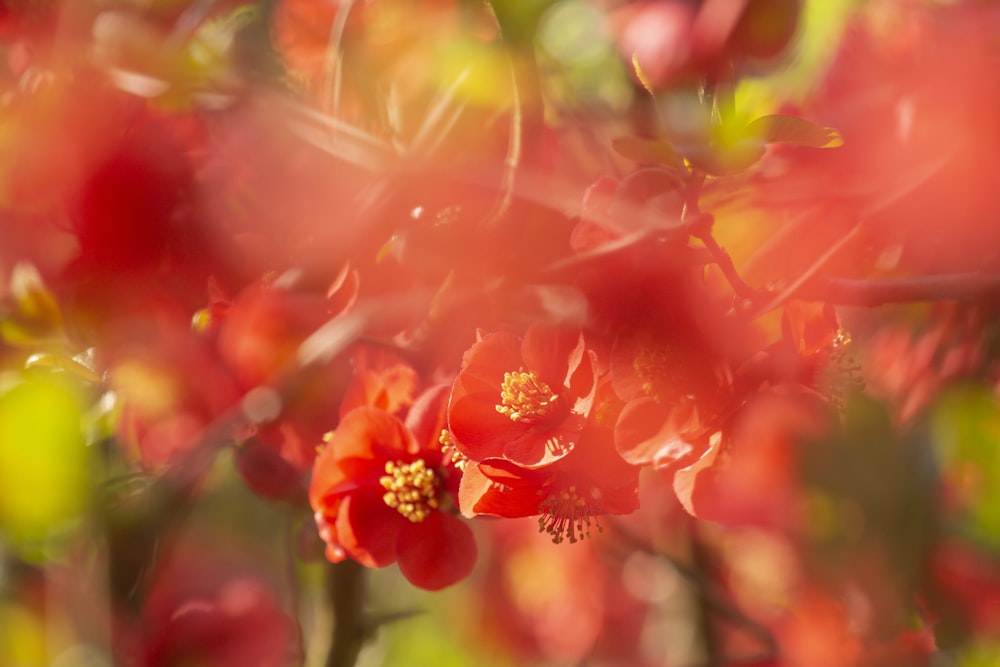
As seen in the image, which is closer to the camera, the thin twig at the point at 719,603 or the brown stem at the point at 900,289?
the brown stem at the point at 900,289

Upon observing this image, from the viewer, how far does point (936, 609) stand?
2.08ft

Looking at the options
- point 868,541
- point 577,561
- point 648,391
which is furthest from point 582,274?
point 577,561

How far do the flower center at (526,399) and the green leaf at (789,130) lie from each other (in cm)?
17

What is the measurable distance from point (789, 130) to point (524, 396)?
0.63 feet

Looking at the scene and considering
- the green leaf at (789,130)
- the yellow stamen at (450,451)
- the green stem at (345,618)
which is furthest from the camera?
the green stem at (345,618)

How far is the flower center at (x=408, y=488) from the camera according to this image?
56 centimetres

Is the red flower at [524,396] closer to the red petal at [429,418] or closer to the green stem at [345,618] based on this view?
the red petal at [429,418]

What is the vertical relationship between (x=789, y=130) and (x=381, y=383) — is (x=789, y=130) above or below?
above

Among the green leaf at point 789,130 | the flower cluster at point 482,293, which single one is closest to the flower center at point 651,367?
the flower cluster at point 482,293

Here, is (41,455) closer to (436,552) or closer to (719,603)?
(436,552)

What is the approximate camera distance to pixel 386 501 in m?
0.57

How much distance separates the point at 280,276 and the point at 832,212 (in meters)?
0.36

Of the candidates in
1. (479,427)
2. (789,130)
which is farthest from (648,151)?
(479,427)

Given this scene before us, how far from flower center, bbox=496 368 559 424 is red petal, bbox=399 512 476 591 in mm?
115
